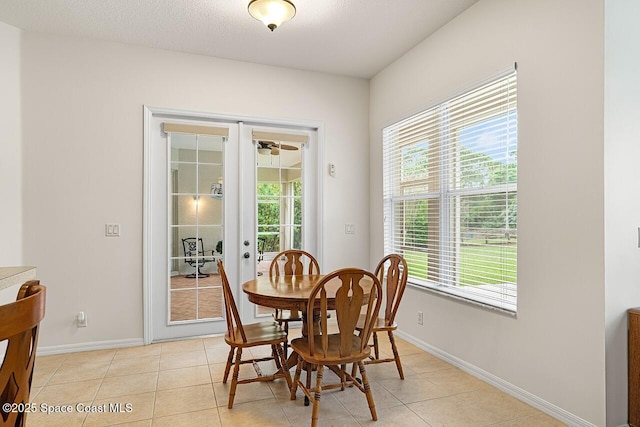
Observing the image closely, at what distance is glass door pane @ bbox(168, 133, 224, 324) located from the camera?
3.78 metres

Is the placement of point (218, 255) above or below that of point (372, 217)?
below

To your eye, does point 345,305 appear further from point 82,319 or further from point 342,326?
point 82,319

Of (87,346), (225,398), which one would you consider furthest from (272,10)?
(87,346)

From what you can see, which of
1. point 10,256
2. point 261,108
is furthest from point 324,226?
point 10,256

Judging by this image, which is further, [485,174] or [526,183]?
[485,174]

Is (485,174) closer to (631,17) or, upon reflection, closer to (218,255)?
(631,17)

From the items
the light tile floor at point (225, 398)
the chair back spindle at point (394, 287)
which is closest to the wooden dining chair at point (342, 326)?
the light tile floor at point (225, 398)

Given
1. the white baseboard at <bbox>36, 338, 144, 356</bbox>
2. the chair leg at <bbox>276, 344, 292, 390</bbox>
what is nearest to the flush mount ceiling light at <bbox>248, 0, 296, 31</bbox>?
the chair leg at <bbox>276, 344, 292, 390</bbox>

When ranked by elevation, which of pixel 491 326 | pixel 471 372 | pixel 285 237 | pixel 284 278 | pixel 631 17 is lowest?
pixel 471 372

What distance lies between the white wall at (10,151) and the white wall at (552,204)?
3.69 meters

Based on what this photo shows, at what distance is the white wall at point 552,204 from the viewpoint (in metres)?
2.02

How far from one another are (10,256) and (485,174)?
385cm

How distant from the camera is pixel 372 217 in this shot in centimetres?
437

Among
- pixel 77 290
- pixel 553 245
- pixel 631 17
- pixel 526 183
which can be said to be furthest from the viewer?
pixel 77 290
